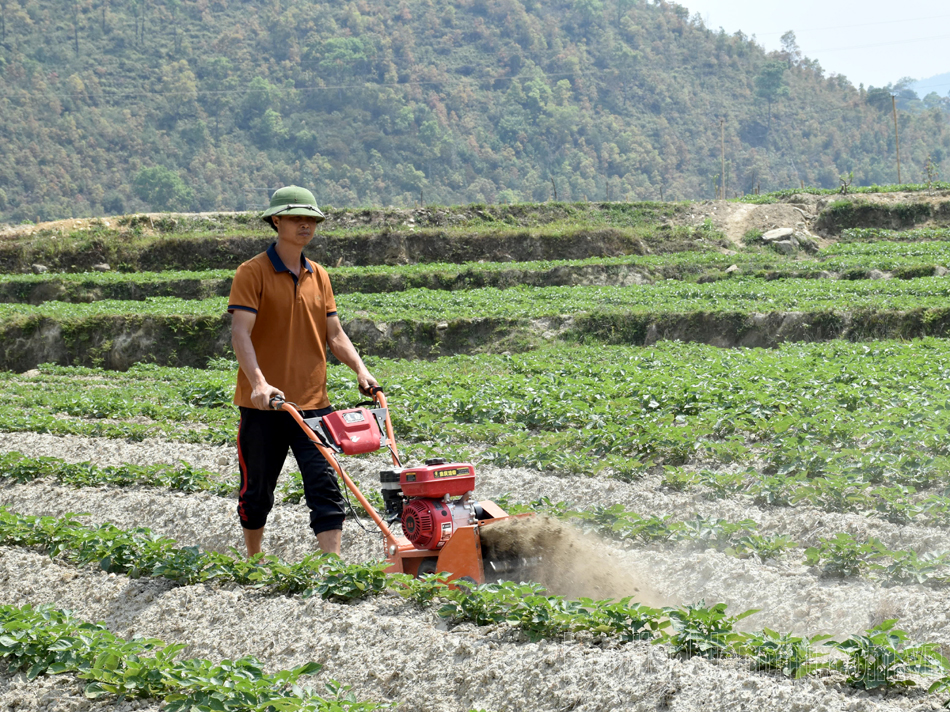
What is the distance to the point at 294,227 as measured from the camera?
548 cm

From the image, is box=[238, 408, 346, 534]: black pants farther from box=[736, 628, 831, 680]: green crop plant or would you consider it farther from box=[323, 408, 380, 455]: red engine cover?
box=[736, 628, 831, 680]: green crop plant

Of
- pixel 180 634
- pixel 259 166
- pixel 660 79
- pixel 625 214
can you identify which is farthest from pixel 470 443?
pixel 660 79

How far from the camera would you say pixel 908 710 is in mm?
3066

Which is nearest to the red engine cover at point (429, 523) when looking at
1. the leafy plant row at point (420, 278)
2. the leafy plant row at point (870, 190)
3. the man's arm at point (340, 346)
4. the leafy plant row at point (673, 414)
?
the man's arm at point (340, 346)

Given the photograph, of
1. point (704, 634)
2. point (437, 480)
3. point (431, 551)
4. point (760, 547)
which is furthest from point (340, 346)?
point (704, 634)

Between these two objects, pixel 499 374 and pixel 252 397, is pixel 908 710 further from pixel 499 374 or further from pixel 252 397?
pixel 499 374

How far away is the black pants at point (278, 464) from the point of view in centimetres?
548

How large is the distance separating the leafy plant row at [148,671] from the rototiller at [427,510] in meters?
1.08

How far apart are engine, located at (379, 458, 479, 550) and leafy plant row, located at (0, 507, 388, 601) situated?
324 mm

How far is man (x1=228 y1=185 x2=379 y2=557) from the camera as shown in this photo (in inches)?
213

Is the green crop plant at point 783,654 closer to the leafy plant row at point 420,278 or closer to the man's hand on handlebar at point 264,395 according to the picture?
the man's hand on handlebar at point 264,395

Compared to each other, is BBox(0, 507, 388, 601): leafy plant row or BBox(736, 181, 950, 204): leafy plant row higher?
BBox(736, 181, 950, 204): leafy plant row

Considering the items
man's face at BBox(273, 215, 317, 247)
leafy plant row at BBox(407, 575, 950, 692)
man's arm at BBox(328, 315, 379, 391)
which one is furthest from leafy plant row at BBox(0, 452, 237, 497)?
leafy plant row at BBox(407, 575, 950, 692)

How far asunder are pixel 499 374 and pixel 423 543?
8399mm
